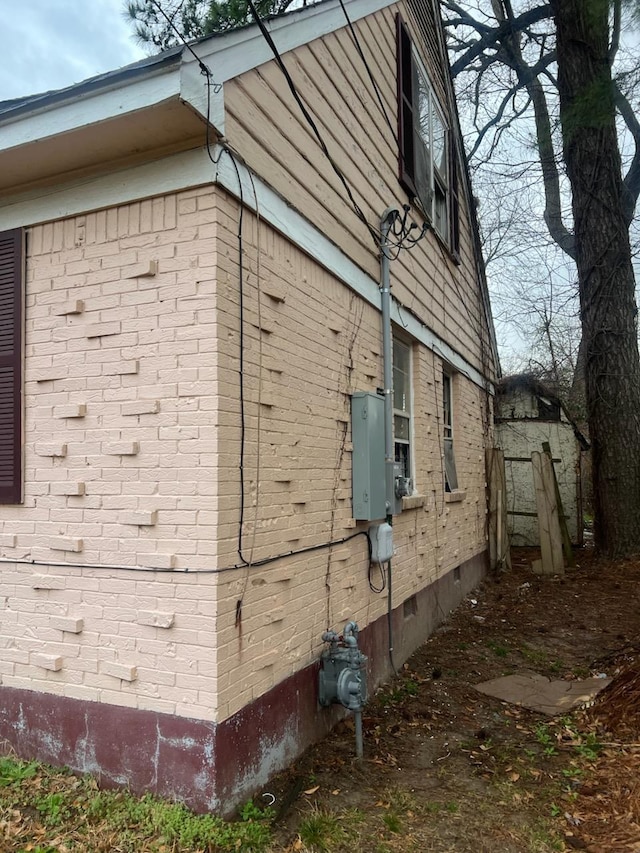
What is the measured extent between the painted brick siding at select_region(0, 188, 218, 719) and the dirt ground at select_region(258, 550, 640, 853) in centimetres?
103

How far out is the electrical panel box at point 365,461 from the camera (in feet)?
15.8

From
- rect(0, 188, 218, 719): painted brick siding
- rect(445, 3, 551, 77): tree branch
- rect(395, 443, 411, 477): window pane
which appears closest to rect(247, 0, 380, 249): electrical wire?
rect(0, 188, 218, 719): painted brick siding

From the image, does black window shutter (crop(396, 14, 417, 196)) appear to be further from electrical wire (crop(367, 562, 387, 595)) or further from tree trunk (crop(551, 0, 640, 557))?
tree trunk (crop(551, 0, 640, 557))

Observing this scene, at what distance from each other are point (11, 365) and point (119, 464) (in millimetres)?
984

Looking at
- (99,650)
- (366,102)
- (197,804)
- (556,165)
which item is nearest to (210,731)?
(197,804)

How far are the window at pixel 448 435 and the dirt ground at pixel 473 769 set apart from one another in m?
2.30

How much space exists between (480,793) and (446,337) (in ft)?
18.9

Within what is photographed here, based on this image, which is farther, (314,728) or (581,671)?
(581,671)

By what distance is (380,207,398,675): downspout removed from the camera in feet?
17.4

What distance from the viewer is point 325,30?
4.75m

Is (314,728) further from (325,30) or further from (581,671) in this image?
(325,30)

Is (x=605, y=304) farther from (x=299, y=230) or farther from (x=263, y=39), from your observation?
(x=263, y=39)

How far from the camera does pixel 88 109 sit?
10.2ft

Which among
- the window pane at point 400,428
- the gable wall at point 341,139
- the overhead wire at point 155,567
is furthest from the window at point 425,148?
the overhead wire at point 155,567
